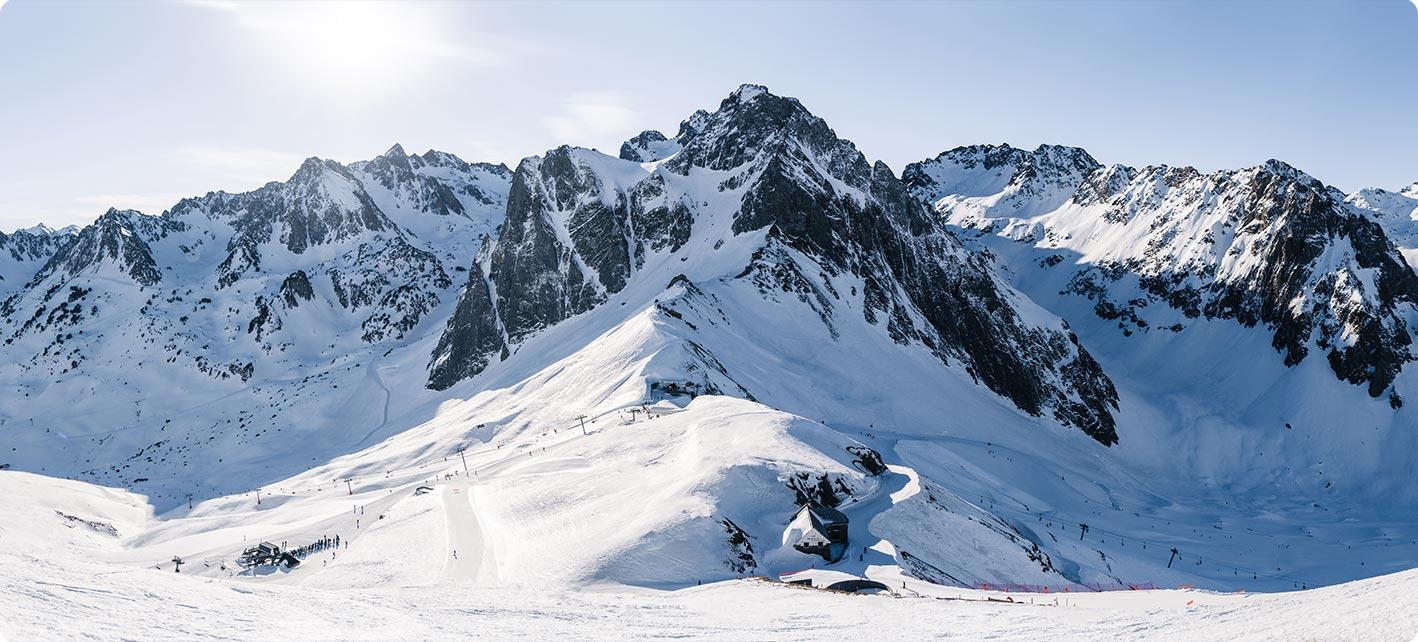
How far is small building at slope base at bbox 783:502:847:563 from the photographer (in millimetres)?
44000

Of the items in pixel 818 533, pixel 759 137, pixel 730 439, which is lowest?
pixel 818 533

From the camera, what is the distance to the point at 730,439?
189ft

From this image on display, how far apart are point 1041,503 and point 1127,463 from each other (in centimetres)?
5682

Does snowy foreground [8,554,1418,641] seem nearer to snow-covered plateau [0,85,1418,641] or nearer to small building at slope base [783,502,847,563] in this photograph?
snow-covered plateau [0,85,1418,641]

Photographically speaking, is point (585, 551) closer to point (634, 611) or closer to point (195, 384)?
point (634, 611)

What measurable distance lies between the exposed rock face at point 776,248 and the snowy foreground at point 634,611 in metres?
85.7

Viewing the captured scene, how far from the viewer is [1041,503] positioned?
91125 mm

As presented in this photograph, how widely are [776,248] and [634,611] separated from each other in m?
95.8

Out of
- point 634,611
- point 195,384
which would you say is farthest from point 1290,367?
point 195,384

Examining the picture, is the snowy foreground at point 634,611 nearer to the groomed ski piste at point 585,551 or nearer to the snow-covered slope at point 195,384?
the groomed ski piste at point 585,551

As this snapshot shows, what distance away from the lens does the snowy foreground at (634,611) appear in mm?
21703

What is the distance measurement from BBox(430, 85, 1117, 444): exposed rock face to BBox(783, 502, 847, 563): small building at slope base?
7414cm

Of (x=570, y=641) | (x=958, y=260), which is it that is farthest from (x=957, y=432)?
(x=570, y=641)

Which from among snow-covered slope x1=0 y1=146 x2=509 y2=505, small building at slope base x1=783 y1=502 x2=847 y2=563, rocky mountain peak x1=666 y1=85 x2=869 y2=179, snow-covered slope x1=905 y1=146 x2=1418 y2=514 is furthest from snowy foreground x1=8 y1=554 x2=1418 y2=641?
snow-covered slope x1=905 y1=146 x2=1418 y2=514
